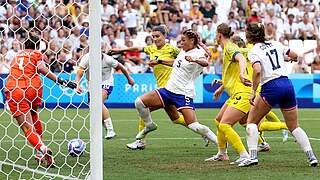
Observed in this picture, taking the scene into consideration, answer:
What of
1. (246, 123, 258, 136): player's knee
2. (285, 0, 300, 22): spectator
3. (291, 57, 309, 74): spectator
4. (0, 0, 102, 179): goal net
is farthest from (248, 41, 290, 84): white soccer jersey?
(285, 0, 300, 22): spectator

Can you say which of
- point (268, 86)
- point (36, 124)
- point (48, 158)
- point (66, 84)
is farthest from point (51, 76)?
point (268, 86)

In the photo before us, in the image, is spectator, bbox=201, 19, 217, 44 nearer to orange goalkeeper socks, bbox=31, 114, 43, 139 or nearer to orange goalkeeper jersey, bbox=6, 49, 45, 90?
orange goalkeeper socks, bbox=31, 114, 43, 139

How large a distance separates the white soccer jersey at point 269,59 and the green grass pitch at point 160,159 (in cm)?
130

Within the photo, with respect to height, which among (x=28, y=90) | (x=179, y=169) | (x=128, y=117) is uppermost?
(x=28, y=90)

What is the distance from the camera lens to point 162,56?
Result: 1421 cm

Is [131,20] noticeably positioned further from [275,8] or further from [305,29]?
[305,29]

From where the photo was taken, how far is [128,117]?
73.0 ft

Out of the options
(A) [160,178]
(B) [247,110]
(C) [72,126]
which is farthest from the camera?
(C) [72,126]

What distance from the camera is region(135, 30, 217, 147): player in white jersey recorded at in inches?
508

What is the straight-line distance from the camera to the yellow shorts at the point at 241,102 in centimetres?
1193

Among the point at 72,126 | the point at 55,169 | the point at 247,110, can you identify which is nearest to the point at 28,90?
the point at 55,169

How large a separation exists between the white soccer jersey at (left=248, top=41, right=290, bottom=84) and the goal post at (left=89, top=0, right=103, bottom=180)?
306cm

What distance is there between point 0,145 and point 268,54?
548 cm

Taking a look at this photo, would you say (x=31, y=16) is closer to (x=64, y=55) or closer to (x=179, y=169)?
(x=64, y=55)
